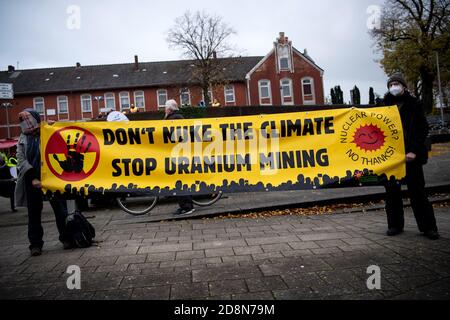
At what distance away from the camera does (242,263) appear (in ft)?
12.6

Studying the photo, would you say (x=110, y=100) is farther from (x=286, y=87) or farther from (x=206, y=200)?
A: (x=206, y=200)

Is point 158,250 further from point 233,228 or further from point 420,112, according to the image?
point 420,112

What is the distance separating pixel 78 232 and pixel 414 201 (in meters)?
4.70

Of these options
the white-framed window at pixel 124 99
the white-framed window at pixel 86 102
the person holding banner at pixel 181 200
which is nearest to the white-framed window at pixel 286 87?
the white-framed window at pixel 124 99

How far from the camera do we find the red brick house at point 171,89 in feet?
167

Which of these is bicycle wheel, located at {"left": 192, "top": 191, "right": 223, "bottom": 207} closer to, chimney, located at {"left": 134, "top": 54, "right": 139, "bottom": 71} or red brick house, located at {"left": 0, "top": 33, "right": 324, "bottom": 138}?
red brick house, located at {"left": 0, "top": 33, "right": 324, "bottom": 138}

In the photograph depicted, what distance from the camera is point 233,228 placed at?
18.5 ft

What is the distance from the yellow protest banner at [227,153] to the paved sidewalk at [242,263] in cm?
80

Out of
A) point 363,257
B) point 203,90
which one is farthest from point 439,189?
point 203,90

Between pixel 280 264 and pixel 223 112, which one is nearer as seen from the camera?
pixel 280 264

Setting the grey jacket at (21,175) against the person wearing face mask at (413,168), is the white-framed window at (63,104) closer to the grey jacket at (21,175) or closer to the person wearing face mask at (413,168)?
the grey jacket at (21,175)

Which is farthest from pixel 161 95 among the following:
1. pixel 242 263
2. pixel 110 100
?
pixel 242 263

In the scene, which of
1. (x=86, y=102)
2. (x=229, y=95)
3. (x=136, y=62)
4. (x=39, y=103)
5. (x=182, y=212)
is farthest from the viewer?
(x=136, y=62)
